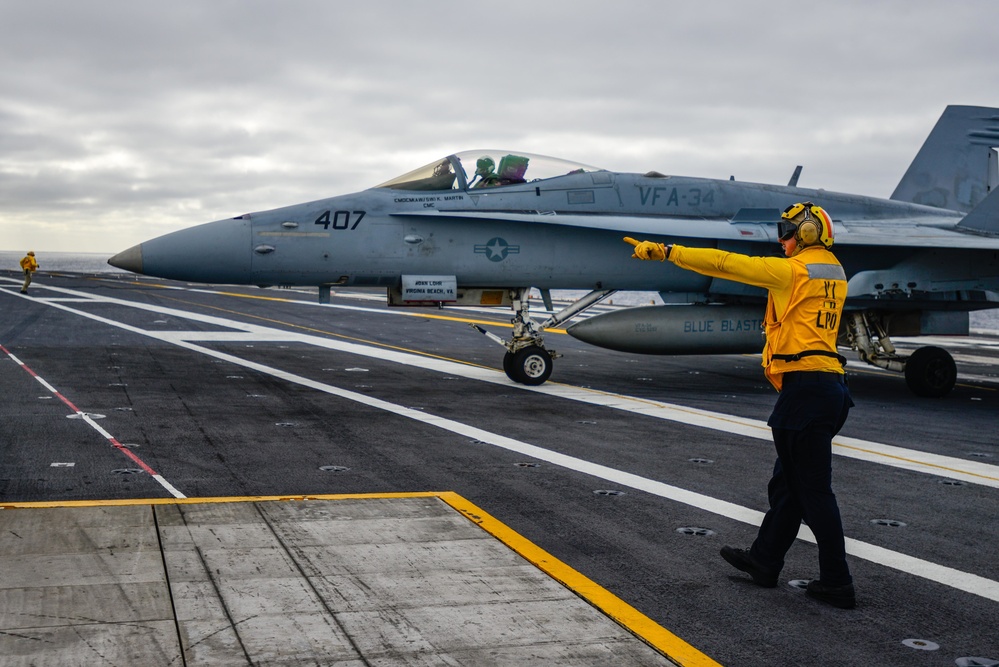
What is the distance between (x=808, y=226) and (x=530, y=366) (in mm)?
8437

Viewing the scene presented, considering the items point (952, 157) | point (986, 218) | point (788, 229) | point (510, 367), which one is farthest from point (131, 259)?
point (952, 157)

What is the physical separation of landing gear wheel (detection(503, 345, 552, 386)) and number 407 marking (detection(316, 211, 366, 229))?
9.97 feet

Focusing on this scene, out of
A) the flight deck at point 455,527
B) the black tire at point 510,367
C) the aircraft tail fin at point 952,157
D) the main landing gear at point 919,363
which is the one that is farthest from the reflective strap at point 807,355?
the aircraft tail fin at point 952,157

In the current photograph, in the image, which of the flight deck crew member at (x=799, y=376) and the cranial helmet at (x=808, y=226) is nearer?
the flight deck crew member at (x=799, y=376)

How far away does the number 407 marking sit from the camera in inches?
481

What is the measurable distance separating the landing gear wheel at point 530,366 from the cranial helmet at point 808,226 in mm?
8284

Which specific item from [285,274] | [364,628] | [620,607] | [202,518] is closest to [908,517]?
[620,607]

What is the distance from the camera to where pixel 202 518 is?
5555 millimetres

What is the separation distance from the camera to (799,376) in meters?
4.90

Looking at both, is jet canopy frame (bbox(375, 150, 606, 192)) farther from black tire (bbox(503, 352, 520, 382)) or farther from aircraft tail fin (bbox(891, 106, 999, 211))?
aircraft tail fin (bbox(891, 106, 999, 211))

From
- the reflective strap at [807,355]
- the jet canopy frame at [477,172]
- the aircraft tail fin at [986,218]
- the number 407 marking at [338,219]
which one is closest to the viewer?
the reflective strap at [807,355]

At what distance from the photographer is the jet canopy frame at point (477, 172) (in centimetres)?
1296

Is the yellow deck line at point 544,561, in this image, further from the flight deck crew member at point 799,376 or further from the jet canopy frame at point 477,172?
the jet canopy frame at point 477,172

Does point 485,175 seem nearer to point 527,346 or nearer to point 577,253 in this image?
point 577,253
